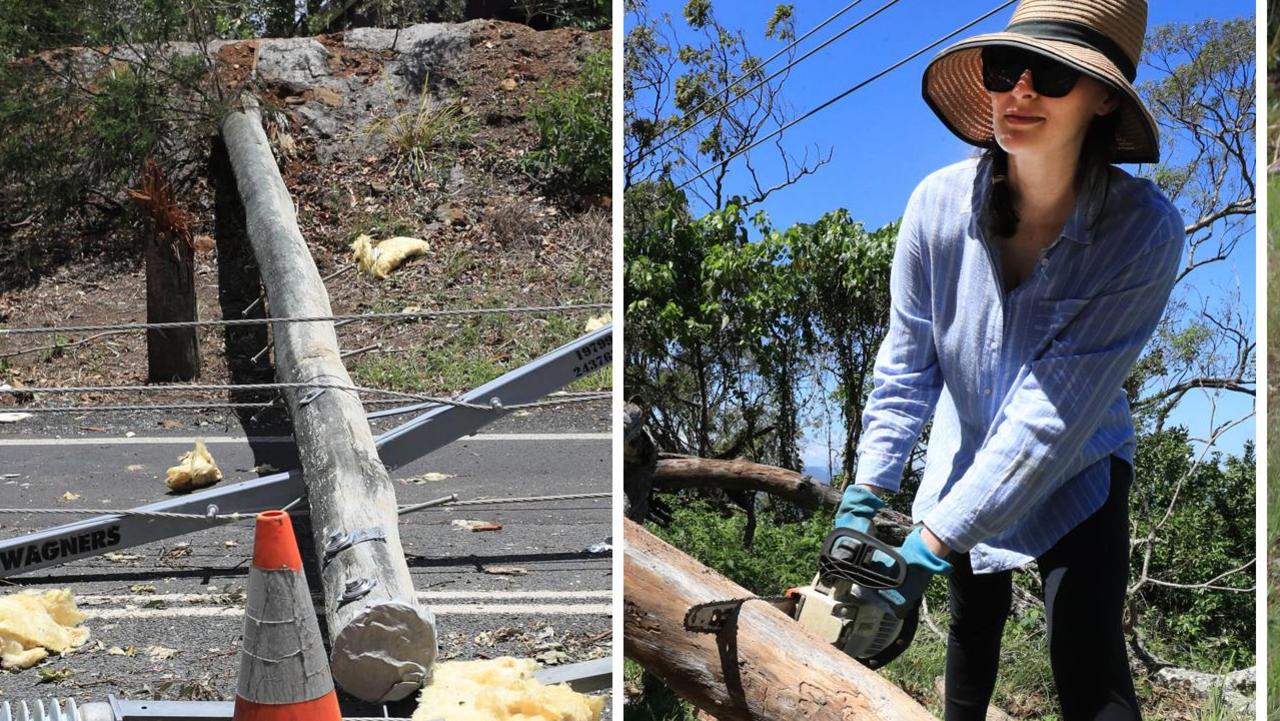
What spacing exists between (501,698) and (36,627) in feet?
5.45

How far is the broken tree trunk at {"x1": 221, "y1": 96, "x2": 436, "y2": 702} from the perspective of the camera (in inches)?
122

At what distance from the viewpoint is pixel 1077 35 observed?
5.95 feet

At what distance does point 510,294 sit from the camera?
7840 mm

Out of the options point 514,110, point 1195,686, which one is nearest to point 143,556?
point 1195,686

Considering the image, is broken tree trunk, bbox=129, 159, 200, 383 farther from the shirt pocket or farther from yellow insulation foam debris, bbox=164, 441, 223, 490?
the shirt pocket

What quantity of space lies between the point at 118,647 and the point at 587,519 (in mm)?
1798

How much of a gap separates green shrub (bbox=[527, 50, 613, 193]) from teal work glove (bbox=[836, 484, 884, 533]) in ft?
22.2

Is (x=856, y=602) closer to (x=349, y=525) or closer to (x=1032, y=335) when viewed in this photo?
(x=1032, y=335)

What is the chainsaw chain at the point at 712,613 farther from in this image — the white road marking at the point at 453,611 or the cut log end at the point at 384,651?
the white road marking at the point at 453,611

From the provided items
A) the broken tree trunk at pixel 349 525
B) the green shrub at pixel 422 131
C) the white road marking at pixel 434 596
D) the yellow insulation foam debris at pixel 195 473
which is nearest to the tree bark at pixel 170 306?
the broken tree trunk at pixel 349 525

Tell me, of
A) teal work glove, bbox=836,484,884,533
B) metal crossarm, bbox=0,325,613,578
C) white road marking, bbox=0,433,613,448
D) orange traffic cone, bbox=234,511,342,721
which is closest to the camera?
teal work glove, bbox=836,484,884,533

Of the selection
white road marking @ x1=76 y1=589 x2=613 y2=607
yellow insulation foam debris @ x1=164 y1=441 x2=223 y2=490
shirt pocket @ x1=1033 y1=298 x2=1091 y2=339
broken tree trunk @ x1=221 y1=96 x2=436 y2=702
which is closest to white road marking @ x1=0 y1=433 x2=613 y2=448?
yellow insulation foam debris @ x1=164 y1=441 x2=223 y2=490

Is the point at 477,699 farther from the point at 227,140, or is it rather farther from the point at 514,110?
the point at 514,110

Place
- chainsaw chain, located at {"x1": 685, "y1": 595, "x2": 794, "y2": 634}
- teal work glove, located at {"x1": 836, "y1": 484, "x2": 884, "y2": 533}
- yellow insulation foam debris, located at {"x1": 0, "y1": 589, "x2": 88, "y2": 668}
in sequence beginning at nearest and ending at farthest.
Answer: teal work glove, located at {"x1": 836, "y1": 484, "x2": 884, "y2": 533}, chainsaw chain, located at {"x1": 685, "y1": 595, "x2": 794, "y2": 634}, yellow insulation foam debris, located at {"x1": 0, "y1": 589, "x2": 88, "y2": 668}
